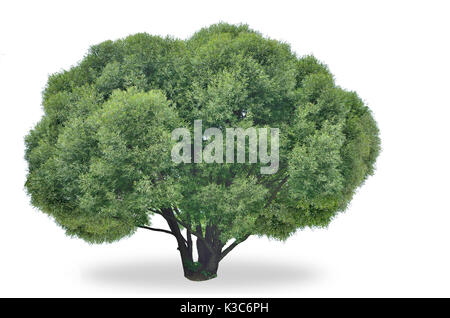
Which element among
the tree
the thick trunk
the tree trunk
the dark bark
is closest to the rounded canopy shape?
the tree

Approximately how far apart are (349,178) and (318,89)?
433 cm

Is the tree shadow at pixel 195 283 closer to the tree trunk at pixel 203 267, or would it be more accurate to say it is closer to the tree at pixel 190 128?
the tree trunk at pixel 203 267

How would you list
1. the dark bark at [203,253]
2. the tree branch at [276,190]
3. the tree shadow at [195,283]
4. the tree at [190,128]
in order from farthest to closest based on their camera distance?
the dark bark at [203,253]
the tree shadow at [195,283]
the tree branch at [276,190]
the tree at [190,128]

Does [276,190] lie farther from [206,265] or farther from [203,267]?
[203,267]

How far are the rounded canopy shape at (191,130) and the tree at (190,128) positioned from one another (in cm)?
6

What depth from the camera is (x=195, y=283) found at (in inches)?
1079

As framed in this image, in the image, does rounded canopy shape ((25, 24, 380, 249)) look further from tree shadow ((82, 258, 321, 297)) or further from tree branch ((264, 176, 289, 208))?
tree shadow ((82, 258, 321, 297))

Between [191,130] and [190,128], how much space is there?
107 mm

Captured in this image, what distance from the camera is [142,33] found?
82.6ft

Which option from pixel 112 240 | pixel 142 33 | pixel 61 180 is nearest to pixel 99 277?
pixel 112 240

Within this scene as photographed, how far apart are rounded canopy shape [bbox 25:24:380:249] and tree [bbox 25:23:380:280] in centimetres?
6

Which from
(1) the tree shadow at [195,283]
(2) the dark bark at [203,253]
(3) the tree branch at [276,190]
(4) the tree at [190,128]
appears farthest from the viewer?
(2) the dark bark at [203,253]

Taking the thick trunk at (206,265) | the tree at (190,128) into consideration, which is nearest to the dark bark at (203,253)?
the thick trunk at (206,265)

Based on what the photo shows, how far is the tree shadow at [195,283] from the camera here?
86.8ft
